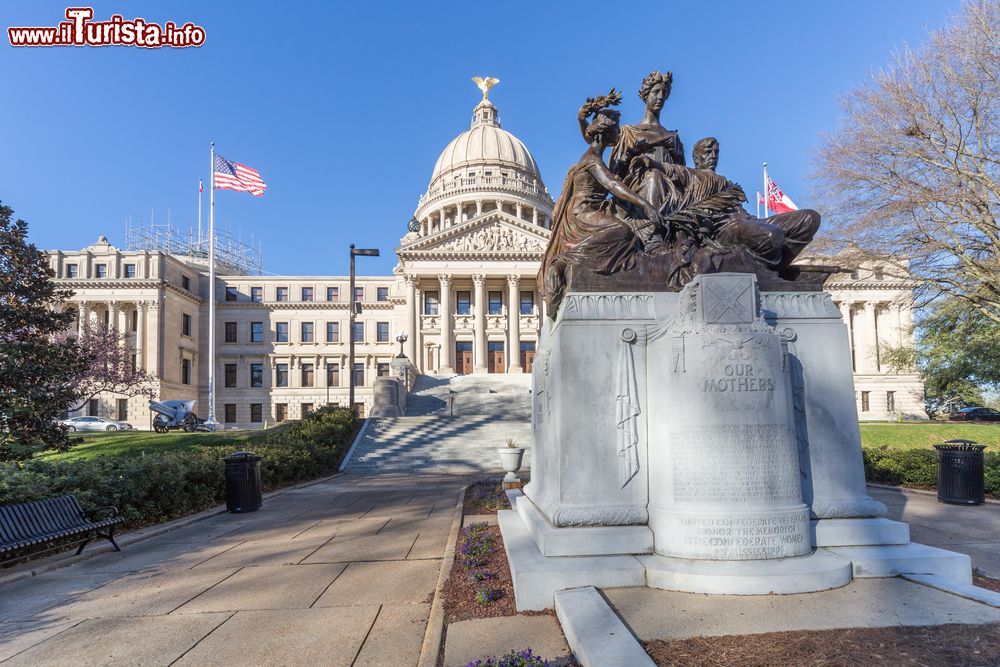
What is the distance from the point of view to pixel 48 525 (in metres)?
→ 7.38

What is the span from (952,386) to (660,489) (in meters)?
33.0

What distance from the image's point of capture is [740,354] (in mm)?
4578

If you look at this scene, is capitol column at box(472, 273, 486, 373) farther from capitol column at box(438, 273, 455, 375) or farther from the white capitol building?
capitol column at box(438, 273, 455, 375)

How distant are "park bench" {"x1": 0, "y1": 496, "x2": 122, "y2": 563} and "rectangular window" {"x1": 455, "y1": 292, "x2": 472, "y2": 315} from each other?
52.1m

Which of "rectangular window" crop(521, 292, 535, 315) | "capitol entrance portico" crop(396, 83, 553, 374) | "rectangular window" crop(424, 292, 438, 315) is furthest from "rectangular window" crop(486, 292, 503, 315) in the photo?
"rectangular window" crop(424, 292, 438, 315)

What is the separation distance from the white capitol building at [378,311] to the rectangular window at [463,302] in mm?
113

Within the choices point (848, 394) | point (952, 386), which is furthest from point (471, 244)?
point (848, 394)

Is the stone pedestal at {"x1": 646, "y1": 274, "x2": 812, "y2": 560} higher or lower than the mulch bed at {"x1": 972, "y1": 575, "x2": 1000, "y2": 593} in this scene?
higher

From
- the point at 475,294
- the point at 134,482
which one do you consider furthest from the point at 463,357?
the point at 134,482

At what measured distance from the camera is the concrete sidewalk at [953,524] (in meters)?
6.34

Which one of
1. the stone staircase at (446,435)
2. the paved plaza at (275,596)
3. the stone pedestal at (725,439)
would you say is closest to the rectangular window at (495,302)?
the stone staircase at (446,435)

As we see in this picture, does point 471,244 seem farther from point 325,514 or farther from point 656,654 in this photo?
point 656,654

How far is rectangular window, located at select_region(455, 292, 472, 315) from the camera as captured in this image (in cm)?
6038

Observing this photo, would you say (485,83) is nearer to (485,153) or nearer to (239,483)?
(485,153)
